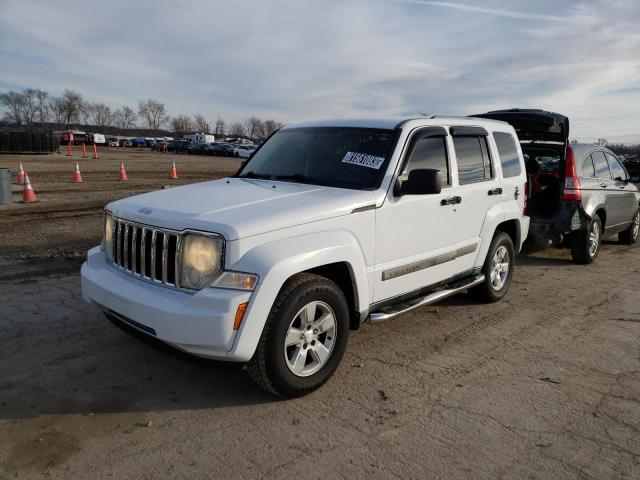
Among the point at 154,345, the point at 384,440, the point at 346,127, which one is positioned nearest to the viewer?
the point at 384,440

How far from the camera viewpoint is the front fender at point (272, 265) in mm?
3047

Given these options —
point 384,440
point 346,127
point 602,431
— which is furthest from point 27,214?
point 602,431

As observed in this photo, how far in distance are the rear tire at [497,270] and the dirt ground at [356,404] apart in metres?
0.26

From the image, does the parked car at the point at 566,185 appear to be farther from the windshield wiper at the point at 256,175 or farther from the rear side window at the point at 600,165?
the windshield wiper at the point at 256,175

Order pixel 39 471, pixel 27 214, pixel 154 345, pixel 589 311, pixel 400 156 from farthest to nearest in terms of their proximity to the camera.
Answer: pixel 27 214
pixel 589 311
pixel 400 156
pixel 154 345
pixel 39 471

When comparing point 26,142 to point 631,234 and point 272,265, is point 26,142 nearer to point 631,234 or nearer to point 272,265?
point 631,234

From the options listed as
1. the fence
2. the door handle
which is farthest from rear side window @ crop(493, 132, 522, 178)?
the fence

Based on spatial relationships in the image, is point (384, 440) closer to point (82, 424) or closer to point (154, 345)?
point (154, 345)

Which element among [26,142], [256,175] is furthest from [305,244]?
[26,142]

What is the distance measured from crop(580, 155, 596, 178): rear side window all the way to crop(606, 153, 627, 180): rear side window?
0.82 metres

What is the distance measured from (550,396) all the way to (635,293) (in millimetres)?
3500

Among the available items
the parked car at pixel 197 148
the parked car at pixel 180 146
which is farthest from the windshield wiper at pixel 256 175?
the parked car at pixel 180 146

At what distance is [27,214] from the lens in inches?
413

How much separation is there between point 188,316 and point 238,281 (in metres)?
0.36
